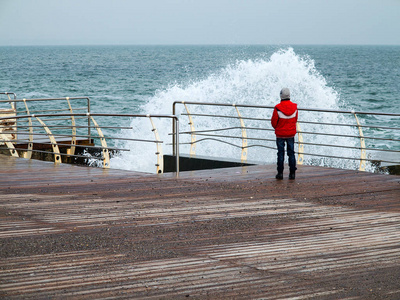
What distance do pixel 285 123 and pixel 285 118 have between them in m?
0.08

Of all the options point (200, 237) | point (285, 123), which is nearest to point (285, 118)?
point (285, 123)

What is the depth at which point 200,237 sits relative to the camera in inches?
200

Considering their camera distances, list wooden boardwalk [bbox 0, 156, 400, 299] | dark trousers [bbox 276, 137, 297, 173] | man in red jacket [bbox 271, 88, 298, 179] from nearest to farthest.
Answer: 1. wooden boardwalk [bbox 0, 156, 400, 299]
2. man in red jacket [bbox 271, 88, 298, 179]
3. dark trousers [bbox 276, 137, 297, 173]

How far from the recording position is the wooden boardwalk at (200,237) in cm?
387

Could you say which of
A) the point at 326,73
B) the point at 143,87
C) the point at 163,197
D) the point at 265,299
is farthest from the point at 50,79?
the point at 265,299

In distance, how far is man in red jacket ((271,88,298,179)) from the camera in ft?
25.5

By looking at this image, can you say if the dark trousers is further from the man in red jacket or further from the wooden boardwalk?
the wooden boardwalk

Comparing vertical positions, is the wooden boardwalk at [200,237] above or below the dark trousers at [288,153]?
below

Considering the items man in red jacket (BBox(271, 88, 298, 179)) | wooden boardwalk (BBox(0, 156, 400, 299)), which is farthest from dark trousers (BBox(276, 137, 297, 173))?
wooden boardwalk (BBox(0, 156, 400, 299))

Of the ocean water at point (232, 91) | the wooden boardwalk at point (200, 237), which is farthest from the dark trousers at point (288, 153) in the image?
the ocean water at point (232, 91)

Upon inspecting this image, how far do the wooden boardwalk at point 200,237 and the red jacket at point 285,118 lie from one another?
0.67m

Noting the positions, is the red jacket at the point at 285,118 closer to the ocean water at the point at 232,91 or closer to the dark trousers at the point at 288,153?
the dark trousers at the point at 288,153

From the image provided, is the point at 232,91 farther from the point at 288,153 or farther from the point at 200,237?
the point at 200,237

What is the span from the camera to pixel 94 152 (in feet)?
45.1
